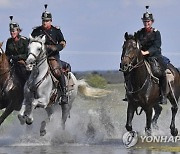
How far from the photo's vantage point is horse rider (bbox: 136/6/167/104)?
21.3m

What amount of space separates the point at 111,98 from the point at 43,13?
7573 mm

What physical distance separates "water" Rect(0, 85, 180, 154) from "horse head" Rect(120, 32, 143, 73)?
2.11 metres

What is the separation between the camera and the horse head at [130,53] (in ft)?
64.6

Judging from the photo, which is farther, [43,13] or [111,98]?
[111,98]

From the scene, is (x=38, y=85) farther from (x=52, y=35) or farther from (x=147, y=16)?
(x=147, y=16)

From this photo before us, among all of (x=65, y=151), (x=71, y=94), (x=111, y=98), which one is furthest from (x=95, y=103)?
(x=65, y=151)

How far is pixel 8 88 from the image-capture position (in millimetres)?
21562

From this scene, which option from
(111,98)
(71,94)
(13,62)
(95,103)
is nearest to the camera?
(13,62)

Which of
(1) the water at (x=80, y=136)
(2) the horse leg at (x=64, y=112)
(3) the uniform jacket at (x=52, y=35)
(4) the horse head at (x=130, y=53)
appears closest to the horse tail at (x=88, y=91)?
(1) the water at (x=80, y=136)

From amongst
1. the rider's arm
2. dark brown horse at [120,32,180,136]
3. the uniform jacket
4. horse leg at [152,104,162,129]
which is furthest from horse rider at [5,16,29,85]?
horse leg at [152,104,162,129]

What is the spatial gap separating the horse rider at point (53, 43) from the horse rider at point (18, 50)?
690 millimetres

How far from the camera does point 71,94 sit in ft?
77.9

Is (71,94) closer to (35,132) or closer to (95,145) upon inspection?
(35,132)

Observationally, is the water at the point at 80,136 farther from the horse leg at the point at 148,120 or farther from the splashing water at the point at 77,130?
the horse leg at the point at 148,120
